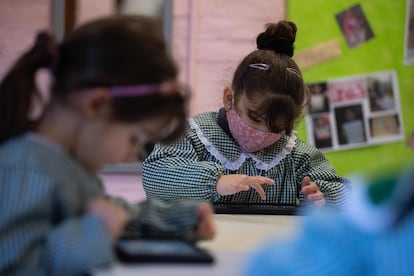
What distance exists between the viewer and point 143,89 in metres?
0.60

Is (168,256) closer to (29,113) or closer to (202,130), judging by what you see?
(29,113)

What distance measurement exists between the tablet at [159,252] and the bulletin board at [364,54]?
4.20 ft

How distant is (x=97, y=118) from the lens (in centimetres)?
61

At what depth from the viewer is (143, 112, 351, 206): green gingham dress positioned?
1.13 meters

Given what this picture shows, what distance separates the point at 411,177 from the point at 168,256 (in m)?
0.24

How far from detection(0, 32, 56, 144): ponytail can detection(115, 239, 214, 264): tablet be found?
0.16 meters

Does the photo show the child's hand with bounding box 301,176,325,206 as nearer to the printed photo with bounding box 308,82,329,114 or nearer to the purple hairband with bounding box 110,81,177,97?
the purple hairband with bounding box 110,81,177,97

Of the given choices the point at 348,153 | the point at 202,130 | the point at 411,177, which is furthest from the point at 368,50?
the point at 411,177

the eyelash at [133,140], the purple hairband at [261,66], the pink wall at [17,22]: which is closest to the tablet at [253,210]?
the purple hairband at [261,66]

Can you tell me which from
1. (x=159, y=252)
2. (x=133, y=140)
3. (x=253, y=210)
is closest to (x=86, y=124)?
(x=133, y=140)

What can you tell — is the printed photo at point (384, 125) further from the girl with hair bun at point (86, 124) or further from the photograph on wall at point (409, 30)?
the girl with hair bun at point (86, 124)

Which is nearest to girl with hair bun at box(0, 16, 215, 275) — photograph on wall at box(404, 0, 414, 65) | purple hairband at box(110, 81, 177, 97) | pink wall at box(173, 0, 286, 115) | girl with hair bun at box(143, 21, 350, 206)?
purple hairband at box(110, 81, 177, 97)

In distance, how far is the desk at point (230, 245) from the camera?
1.67 feet

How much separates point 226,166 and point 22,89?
0.65 m
